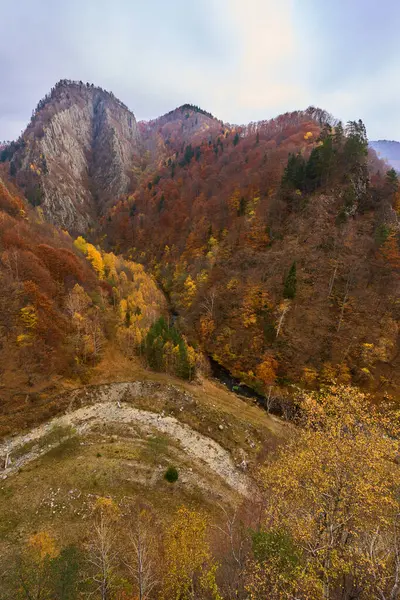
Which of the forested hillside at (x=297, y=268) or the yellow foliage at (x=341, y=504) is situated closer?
the yellow foliage at (x=341, y=504)

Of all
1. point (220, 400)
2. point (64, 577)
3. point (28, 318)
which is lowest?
point (220, 400)

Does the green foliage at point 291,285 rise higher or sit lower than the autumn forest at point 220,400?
higher

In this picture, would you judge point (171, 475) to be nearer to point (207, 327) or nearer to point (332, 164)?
point (207, 327)

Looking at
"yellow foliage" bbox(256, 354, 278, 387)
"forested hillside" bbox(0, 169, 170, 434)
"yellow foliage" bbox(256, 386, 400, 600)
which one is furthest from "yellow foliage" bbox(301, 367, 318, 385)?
"yellow foliage" bbox(256, 386, 400, 600)

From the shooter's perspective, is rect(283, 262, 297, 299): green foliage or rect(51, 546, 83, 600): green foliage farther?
rect(283, 262, 297, 299): green foliage

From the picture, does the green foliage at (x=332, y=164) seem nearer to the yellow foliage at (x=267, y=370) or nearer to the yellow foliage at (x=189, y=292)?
the yellow foliage at (x=189, y=292)

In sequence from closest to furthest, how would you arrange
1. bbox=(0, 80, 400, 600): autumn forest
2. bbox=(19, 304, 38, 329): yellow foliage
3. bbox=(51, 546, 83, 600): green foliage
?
bbox=(51, 546, 83, 600): green foliage
bbox=(0, 80, 400, 600): autumn forest
bbox=(19, 304, 38, 329): yellow foliage

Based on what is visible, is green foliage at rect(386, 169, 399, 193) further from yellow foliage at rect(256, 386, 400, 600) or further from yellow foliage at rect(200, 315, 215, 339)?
yellow foliage at rect(256, 386, 400, 600)

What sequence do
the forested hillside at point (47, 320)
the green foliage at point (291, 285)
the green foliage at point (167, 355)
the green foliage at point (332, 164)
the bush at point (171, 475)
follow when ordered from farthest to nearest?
the green foliage at point (332, 164) < the green foliage at point (291, 285) < the green foliage at point (167, 355) < the forested hillside at point (47, 320) < the bush at point (171, 475)

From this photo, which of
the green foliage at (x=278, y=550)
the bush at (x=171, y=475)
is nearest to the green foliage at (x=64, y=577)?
the green foliage at (x=278, y=550)

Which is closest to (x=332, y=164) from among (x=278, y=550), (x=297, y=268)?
(x=297, y=268)
